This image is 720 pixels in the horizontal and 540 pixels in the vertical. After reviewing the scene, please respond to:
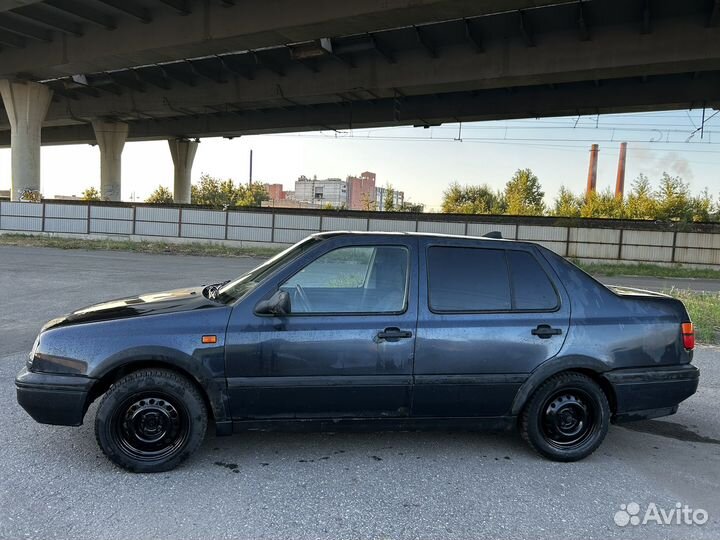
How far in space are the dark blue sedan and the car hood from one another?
0.07 ft

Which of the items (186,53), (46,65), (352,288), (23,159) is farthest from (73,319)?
(23,159)

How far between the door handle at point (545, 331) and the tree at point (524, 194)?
59855mm

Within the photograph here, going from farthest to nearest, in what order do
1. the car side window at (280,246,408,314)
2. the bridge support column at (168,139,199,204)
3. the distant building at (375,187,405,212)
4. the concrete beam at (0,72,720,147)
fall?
the distant building at (375,187,405,212) < the bridge support column at (168,139,199,204) < the concrete beam at (0,72,720,147) < the car side window at (280,246,408,314)

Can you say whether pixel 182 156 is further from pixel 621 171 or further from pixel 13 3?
pixel 621 171

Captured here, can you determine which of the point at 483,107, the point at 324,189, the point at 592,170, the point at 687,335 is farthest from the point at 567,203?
the point at 324,189

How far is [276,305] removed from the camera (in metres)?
3.51

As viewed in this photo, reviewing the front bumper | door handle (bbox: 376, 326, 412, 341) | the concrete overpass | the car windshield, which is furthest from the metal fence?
the front bumper

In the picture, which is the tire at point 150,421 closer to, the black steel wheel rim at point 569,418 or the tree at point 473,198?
the black steel wheel rim at point 569,418

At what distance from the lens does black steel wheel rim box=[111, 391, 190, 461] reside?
3498 mm

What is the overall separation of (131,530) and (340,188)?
143924mm

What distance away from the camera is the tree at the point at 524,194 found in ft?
207

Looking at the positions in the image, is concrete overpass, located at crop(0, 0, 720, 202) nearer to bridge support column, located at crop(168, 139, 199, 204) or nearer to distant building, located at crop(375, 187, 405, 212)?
bridge support column, located at crop(168, 139, 199, 204)

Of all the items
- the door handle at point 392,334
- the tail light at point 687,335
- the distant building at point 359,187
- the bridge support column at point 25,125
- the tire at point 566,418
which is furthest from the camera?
the distant building at point 359,187

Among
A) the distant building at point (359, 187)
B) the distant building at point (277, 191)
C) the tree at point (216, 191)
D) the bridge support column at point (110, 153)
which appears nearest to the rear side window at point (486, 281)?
the bridge support column at point (110, 153)
